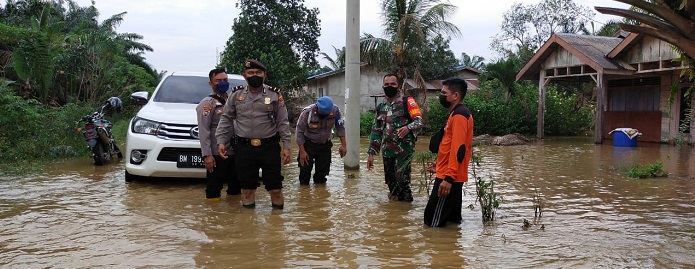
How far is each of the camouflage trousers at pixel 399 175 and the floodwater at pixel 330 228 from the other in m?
0.16

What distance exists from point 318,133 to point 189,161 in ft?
6.04

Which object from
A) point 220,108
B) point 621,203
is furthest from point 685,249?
point 220,108

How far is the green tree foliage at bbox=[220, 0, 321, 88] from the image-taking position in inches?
1100

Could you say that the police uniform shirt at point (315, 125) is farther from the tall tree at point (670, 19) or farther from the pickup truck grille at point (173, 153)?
the tall tree at point (670, 19)

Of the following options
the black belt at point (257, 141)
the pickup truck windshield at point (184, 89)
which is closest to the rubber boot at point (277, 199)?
the black belt at point (257, 141)

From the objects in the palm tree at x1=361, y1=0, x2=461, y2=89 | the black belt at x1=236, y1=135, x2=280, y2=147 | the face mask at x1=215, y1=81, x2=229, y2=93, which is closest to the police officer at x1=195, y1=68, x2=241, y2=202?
the face mask at x1=215, y1=81, x2=229, y2=93

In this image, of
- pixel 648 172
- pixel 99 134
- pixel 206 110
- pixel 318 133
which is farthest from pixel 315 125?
pixel 648 172

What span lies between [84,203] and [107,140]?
414 cm

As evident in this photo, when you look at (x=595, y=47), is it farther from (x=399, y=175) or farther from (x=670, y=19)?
(x=670, y=19)

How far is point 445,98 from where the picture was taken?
5449 millimetres

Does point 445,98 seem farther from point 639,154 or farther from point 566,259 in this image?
point 639,154

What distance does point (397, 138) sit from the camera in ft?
21.5

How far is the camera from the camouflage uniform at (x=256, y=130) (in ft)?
19.2

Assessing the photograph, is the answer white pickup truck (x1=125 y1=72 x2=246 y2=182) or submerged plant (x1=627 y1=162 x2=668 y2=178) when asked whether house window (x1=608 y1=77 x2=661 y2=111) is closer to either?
submerged plant (x1=627 y1=162 x2=668 y2=178)
